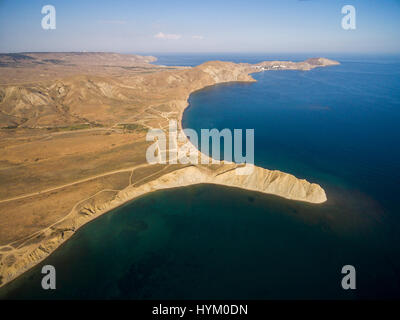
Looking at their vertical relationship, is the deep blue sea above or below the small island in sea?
below

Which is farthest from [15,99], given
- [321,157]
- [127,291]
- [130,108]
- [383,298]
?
[383,298]

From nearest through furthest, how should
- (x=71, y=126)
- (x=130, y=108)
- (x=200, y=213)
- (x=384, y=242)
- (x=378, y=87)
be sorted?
(x=384, y=242) → (x=200, y=213) → (x=71, y=126) → (x=130, y=108) → (x=378, y=87)

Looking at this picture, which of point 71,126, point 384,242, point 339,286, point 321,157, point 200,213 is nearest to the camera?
point 339,286

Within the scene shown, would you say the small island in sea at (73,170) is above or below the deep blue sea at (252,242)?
above

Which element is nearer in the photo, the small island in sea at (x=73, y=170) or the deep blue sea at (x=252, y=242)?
the deep blue sea at (x=252, y=242)

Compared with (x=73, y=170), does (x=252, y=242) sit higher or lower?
lower

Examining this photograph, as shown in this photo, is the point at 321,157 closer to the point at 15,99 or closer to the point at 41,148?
the point at 41,148

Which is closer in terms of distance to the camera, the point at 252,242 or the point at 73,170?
the point at 252,242

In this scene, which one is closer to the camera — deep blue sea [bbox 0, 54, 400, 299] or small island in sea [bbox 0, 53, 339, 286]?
deep blue sea [bbox 0, 54, 400, 299]
